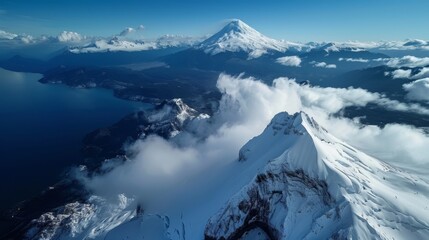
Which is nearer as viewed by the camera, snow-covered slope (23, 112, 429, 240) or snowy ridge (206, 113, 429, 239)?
snowy ridge (206, 113, 429, 239)

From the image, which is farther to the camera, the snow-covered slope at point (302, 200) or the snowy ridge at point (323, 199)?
the snow-covered slope at point (302, 200)

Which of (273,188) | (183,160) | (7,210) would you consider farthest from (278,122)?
(7,210)

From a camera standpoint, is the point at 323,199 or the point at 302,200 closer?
the point at 323,199

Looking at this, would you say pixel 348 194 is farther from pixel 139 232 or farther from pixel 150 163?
pixel 150 163

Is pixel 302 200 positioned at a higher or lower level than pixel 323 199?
lower

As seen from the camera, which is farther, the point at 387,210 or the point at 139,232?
the point at 139,232

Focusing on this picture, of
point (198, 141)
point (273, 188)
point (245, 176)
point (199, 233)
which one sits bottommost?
point (198, 141)

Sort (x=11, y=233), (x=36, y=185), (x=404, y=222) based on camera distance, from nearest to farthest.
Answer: (x=404, y=222), (x=11, y=233), (x=36, y=185)

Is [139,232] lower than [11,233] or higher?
higher
